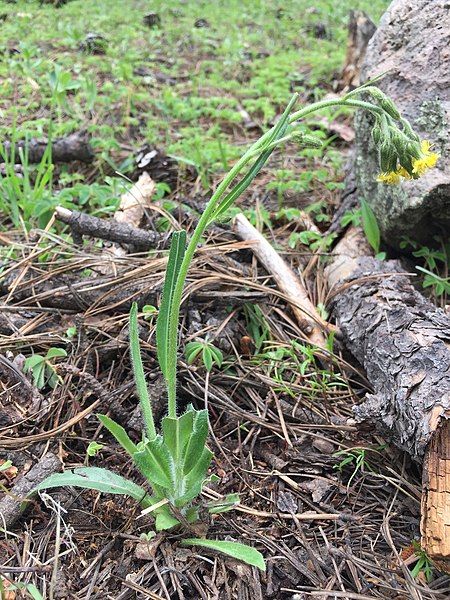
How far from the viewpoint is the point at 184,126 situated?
168 inches

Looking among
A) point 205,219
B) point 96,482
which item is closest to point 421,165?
point 205,219

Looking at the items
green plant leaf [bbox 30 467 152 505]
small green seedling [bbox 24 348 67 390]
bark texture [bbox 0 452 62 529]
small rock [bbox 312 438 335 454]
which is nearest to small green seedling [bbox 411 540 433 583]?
small rock [bbox 312 438 335 454]

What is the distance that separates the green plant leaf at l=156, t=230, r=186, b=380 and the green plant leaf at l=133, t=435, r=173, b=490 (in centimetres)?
23

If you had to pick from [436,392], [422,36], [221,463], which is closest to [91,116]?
[422,36]

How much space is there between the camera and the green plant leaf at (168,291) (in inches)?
71.7

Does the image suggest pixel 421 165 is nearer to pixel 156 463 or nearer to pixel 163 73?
pixel 156 463

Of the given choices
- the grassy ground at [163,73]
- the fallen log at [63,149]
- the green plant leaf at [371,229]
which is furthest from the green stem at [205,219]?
the fallen log at [63,149]

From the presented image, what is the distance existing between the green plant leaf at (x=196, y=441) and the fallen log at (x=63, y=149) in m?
2.41

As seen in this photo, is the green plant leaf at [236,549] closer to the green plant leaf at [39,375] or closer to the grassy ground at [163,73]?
the green plant leaf at [39,375]

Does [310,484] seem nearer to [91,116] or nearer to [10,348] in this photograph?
[10,348]

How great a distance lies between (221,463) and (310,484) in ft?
1.02

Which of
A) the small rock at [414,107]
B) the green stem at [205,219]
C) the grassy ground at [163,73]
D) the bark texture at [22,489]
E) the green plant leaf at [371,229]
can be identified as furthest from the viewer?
the grassy ground at [163,73]

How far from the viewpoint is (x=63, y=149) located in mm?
3664

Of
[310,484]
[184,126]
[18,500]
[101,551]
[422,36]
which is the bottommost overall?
[310,484]
